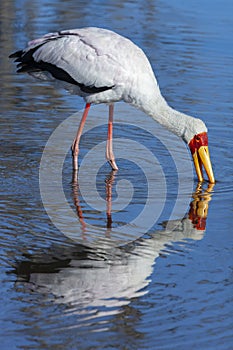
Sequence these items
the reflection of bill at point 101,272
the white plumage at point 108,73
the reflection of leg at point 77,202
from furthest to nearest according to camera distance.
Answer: the white plumage at point 108,73, the reflection of leg at point 77,202, the reflection of bill at point 101,272

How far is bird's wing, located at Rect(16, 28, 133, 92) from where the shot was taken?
27.1 feet

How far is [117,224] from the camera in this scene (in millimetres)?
7105

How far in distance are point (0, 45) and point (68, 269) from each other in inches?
297

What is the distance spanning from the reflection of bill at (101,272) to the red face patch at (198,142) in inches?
53.7

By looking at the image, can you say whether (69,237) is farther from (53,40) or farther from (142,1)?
(142,1)

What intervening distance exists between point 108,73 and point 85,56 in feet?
1.18

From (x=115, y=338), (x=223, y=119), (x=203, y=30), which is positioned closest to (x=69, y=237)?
(x=115, y=338)

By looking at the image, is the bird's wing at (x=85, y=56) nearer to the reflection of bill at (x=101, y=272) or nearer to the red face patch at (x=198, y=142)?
the red face patch at (x=198, y=142)

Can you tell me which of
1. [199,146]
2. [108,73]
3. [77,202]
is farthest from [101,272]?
[108,73]

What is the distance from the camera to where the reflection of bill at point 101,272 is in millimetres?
5652

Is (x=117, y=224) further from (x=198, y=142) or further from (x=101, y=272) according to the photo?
(x=198, y=142)

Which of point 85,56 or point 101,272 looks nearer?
point 101,272

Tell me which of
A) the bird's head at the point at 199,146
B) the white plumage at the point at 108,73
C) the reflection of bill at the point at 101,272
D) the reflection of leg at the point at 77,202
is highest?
the white plumage at the point at 108,73

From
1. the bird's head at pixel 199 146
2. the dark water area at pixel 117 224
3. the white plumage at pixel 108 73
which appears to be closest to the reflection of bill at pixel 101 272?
the dark water area at pixel 117 224
